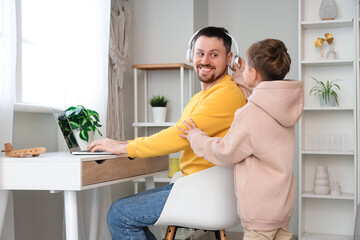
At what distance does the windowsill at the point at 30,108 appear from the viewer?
2.43m

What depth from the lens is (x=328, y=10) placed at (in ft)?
12.7

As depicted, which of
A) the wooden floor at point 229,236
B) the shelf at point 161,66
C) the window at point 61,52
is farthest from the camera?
the wooden floor at point 229,236

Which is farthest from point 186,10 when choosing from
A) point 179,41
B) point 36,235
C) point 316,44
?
point 36,235

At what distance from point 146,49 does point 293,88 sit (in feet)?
8.00

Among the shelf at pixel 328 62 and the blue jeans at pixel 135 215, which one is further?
the shelf at pixel 328 62

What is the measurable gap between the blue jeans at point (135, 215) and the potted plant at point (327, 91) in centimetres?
225

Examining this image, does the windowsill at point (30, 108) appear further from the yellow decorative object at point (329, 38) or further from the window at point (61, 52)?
the yellow decorative object at point (329, 38)

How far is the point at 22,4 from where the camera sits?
2.71 m

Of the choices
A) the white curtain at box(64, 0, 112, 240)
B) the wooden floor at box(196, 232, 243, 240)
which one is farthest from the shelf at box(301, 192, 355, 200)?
the white curtain at box(64, 0, 112, 240)

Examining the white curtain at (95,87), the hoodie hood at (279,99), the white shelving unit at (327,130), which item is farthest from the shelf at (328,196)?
the hoodie hood at (279,99)

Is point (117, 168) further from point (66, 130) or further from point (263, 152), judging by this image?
point (263, 152)

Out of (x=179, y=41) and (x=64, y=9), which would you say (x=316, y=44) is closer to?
(x=179, y=41)

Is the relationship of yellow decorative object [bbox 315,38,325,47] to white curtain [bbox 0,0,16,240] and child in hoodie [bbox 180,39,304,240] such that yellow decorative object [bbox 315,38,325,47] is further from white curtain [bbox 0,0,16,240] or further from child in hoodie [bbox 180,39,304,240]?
white curtain [bbox 0,0,16,240]

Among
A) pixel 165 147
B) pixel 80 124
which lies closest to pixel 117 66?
pixel 80 124
